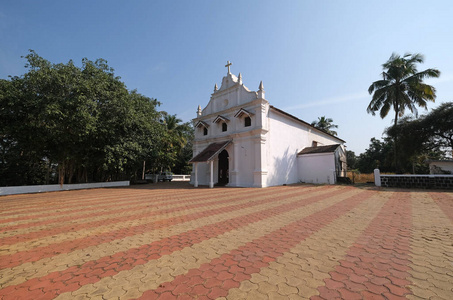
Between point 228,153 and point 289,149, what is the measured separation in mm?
6660

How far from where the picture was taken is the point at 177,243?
3.90m

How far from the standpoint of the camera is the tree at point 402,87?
2050 cm

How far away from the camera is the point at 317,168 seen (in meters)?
20.9

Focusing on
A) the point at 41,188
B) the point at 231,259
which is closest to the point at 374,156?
the point at 231,259

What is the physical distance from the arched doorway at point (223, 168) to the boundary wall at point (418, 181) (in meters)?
13.0

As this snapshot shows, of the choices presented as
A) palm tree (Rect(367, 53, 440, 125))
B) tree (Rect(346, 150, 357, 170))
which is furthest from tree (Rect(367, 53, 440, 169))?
tree (Rect(346, 150, 357, 170))

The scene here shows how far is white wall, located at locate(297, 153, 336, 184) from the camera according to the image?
19.6 m

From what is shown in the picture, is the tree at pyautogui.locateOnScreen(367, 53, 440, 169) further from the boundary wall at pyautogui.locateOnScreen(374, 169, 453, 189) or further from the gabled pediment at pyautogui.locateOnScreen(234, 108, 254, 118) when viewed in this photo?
the gabled pediment at pyautogui.locateOnScreen(234, 108, 254, 118)

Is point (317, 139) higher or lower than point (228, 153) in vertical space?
higher

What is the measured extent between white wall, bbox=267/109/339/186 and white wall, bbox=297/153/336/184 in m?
0.47

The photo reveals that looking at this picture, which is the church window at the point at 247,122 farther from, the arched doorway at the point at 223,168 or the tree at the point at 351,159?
the tree at the point at 351,159

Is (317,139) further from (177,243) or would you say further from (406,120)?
(177,243)

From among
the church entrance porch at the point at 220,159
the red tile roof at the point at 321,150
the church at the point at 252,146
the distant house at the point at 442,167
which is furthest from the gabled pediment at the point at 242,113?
the distant house at the point at 442,167

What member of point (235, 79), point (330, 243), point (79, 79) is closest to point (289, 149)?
point (235, 79)
